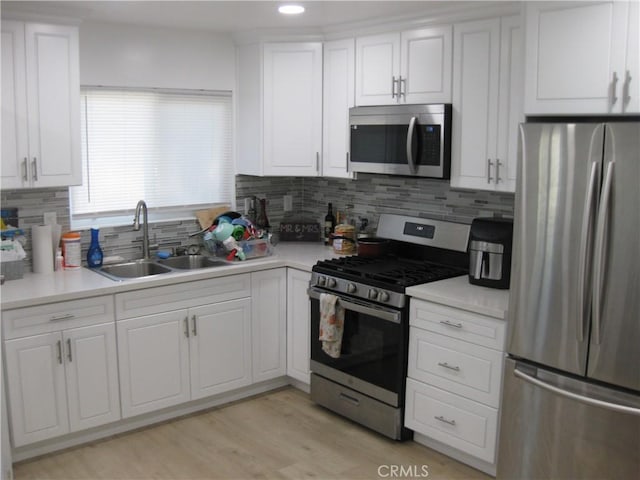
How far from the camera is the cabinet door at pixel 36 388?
330 cm

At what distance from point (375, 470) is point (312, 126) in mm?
2148

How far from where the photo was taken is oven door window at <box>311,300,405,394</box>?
140 inches

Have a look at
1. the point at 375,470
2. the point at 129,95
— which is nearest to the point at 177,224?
the point at 129,95

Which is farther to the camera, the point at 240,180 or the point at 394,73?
the point at 240,180

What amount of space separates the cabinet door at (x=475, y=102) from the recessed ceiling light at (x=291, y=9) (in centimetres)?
83

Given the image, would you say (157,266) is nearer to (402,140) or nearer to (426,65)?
(402,140)

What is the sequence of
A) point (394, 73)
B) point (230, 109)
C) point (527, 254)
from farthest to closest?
point (230, 109), point (394, 73), point (527, 254)

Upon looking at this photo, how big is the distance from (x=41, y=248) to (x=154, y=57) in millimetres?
1388

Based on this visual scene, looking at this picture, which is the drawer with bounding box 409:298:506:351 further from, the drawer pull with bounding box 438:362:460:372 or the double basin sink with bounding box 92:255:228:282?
the double basin sink with bounding box 92:255:228:282

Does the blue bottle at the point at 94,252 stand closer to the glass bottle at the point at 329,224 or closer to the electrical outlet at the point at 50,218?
the electrical outlet at the point at 50,218

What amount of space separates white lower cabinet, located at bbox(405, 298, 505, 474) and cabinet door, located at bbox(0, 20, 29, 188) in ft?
7.07

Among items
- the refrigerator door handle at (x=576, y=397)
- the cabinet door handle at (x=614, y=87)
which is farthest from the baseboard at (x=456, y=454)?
the cabinet door handle at (x=614, y=87)

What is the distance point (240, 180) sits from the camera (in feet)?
15.7

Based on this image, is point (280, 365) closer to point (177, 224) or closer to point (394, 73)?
point (177, 224)
